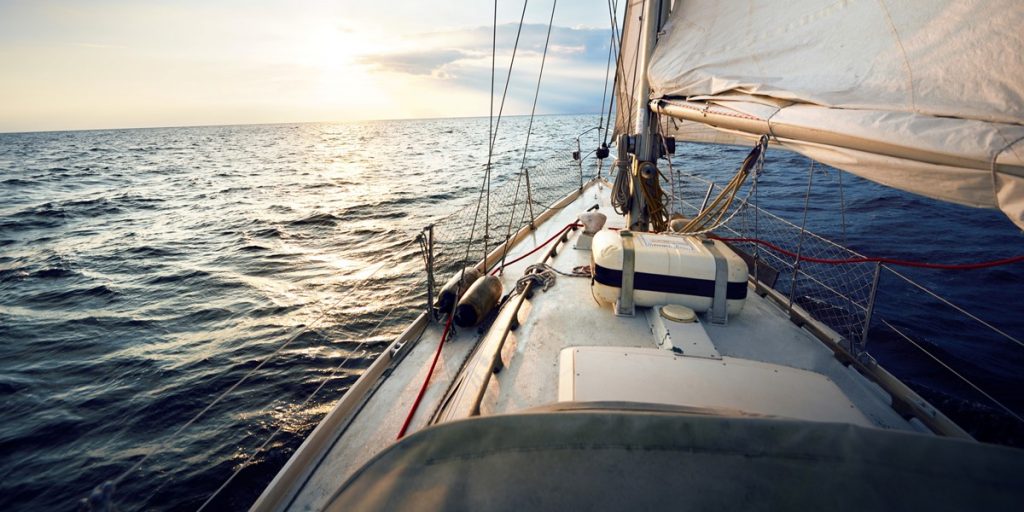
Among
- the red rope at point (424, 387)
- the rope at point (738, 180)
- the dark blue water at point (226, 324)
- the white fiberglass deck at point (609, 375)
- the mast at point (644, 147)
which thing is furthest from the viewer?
the dark blue water at point (226, 324)

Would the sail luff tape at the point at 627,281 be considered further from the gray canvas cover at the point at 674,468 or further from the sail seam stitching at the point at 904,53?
the gray canvas cover at the point at 674,468

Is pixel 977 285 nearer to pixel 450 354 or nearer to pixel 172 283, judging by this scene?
pixel 450 354

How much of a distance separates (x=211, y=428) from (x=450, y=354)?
3.33 m

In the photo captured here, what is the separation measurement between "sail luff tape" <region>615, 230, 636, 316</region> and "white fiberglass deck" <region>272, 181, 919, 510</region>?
0.08m

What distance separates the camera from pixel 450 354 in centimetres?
414

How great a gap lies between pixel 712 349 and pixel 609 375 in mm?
872

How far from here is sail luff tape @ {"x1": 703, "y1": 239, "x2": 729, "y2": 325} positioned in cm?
345

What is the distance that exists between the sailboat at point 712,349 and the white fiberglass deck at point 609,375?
19 mm

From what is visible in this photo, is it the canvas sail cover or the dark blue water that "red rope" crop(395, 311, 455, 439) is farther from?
the canvas sail cover

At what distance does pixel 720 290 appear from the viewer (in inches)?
139

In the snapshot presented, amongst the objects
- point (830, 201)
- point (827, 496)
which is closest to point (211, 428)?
point (827, 496)

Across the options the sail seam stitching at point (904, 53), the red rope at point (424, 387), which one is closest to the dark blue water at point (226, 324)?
the red rope at point (424, 387)

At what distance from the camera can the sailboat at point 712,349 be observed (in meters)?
1.09

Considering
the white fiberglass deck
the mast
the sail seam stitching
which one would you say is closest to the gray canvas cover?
the white fiberglass deck
